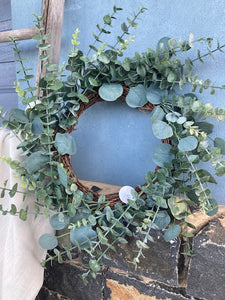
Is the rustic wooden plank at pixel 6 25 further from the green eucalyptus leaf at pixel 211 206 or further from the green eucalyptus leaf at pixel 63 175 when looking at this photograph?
the green eucalyptus leaf at pixel 211 206

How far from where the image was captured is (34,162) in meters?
0.58

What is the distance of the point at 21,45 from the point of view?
3.12 feet

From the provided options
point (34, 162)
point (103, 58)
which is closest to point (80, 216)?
point (34, 162)

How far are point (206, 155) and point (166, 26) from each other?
39cm

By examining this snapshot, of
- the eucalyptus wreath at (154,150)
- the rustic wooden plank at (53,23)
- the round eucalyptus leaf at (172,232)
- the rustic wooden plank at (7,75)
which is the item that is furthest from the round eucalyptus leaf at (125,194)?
the rustic wooden plank at (7,75)

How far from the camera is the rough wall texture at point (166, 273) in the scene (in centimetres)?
55

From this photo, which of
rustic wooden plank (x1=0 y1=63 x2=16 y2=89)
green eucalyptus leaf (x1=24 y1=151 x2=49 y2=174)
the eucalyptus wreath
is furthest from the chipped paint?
rustic wooden plank (x1=0 y1=63 x2=16 y2=89)

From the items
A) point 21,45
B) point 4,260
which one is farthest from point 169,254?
point 21,45

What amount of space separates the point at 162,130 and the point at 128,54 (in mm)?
311

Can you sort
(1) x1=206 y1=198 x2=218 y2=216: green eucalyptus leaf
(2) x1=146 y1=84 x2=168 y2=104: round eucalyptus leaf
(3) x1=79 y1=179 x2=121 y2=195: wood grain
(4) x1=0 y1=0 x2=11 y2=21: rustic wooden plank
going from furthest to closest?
(4) x1=0 y1=0 x2=11 y2=21: rustic wooden plank
(3) x1=79 y1=179 x2=121 y2=195: wood grain
(2) x1=146 y1=84 x2=168 y2=104: round eucalyptus leaf
(1) x1=206 y1=198 x2=218 y2=216: green eucalyptus leaf

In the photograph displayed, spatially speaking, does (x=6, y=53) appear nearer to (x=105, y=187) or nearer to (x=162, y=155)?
(x=105, y=187)

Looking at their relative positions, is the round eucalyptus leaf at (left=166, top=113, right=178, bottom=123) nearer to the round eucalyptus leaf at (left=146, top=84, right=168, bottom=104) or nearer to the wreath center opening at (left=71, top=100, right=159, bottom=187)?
the round eucalyptus leaf at (left=146, top=84, right=168, bottom=104)

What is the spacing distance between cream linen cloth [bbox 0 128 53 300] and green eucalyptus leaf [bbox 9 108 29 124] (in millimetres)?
78

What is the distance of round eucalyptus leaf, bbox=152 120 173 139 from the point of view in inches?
21.0
